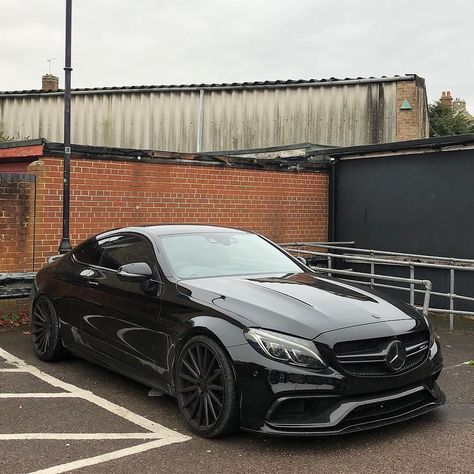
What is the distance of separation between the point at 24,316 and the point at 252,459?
5393 millimetres

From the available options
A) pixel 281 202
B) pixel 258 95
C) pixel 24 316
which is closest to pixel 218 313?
pixel 24 316

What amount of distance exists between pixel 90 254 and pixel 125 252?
2.03 ft

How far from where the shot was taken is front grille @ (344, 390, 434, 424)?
12.5 feet

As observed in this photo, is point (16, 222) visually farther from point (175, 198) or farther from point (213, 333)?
point (213, 333)

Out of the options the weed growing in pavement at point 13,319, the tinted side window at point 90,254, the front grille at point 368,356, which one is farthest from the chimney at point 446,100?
the front grille at point 368,356

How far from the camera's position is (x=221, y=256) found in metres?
5.23

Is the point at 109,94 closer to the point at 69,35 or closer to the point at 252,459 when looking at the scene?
the point at 69,35

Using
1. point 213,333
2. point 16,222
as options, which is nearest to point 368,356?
point 213,333

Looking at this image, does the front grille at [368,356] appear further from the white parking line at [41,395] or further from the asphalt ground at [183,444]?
the white parking line at [41,395]

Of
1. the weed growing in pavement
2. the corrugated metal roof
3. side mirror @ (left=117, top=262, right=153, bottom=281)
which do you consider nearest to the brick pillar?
the corrugated metal roof

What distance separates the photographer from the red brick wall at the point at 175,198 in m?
8.60

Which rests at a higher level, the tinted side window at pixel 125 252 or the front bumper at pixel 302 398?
the tinted side window at pixel 125 252

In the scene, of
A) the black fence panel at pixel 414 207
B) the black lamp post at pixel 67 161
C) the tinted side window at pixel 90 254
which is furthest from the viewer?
the black fence panel at pixel 414 207

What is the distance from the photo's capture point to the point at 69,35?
8.32 meters
